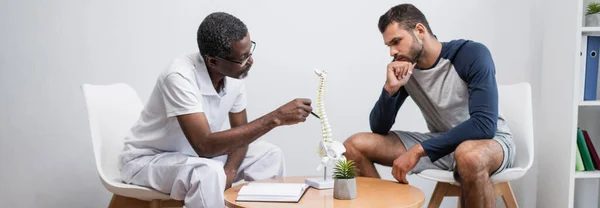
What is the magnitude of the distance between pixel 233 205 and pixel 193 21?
1454mm

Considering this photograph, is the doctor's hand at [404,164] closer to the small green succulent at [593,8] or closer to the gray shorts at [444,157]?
the gray shorts at [444,157]

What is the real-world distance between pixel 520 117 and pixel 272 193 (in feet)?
4.27

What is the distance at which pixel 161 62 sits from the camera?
2988mm

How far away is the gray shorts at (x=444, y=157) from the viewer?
2.27 m

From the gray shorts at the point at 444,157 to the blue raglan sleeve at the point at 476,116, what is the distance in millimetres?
92

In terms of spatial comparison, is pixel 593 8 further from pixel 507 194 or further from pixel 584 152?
pixel 507 194

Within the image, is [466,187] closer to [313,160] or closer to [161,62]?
[313,160]

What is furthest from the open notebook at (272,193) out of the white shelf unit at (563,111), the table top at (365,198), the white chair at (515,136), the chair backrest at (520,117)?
the white shelf unit at (563,111)

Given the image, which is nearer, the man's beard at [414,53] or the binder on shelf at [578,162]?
the man's beard at [414,53]

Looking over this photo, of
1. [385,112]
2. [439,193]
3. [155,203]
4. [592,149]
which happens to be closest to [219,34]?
[155,203]

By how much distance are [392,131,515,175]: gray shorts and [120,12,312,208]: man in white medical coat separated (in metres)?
0.54

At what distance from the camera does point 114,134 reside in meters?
2.48

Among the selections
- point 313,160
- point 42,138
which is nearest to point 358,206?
point 313,160

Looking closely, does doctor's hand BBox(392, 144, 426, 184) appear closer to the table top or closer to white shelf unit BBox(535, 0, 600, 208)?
the table top
